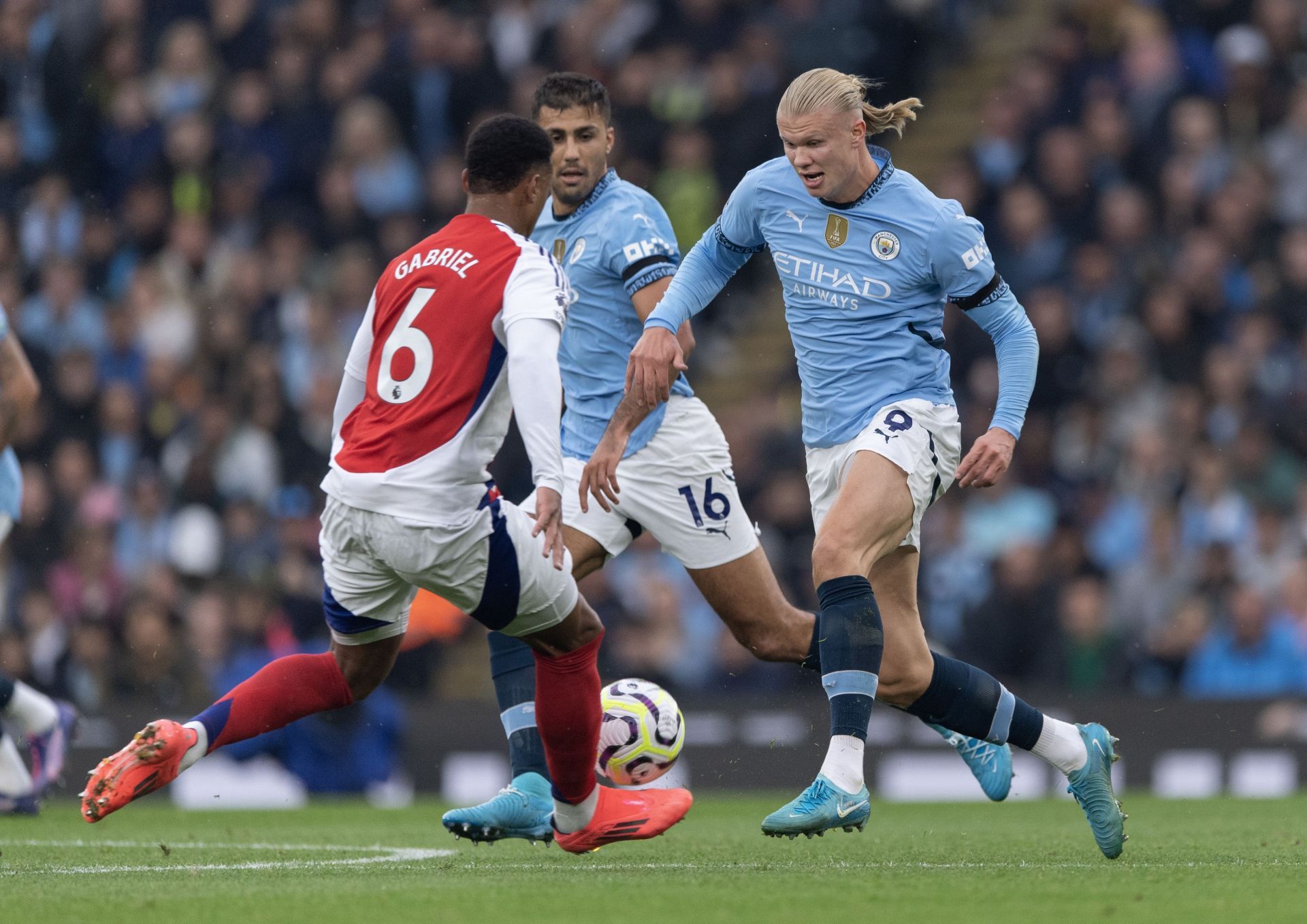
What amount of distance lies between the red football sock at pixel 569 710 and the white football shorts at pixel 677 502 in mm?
1031

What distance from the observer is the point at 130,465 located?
556 inches

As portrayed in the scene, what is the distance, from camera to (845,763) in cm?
586

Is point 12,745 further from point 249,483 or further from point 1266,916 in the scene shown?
point 1266,916

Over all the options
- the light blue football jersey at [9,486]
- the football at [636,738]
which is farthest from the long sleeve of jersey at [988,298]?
the light blue football jersey at [9,486]

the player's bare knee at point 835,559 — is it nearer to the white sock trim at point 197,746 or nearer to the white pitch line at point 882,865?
the white pitch line at point 882,865

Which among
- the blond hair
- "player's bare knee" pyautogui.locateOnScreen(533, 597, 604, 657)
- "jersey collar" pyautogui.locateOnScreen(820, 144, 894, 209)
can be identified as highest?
the blond hair

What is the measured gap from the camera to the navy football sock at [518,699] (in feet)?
22.7

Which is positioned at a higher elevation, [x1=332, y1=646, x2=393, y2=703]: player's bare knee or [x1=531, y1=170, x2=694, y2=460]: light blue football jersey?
[x1=531, y1=170, x2=694, y2=460]: light blue football jersey

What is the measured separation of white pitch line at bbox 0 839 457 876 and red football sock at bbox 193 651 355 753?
1.47 ft

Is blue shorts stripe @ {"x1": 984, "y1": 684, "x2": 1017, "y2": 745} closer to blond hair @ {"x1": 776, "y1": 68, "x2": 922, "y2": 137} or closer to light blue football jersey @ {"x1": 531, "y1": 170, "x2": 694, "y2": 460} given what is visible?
light blue football jersey @ {"x1": 531, "y1": 170, "x2": 694, "y2": 460}

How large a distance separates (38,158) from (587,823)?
1163 cm

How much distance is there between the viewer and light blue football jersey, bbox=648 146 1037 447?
640 centimetres

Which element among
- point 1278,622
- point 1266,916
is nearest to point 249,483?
point 1278,622

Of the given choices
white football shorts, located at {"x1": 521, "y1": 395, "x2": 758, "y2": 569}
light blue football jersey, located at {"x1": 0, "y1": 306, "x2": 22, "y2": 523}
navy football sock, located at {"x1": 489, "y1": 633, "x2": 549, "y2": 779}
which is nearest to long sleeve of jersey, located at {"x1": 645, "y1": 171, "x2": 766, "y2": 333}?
white football shorts, located at {"x1": 521, "y1": 395, "x2": 758, "y2": 569}
